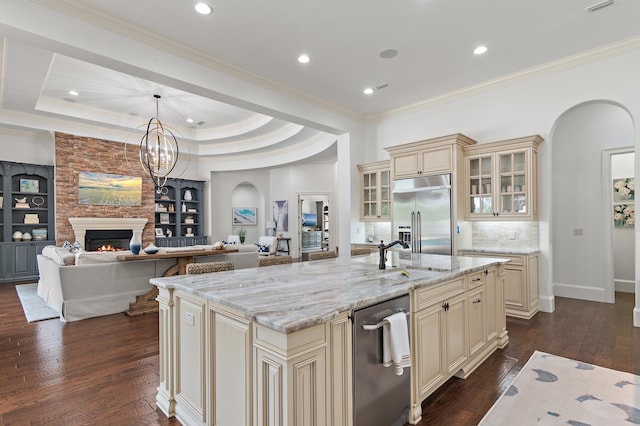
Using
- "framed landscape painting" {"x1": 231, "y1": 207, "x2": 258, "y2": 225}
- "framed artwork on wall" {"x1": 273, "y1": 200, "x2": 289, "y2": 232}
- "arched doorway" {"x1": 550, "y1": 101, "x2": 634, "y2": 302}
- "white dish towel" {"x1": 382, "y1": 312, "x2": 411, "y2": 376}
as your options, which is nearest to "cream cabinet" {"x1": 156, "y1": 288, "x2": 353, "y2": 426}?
"white dish towel" {"x1": 382, "y1": 312, "x2": 411, "y2": 376}

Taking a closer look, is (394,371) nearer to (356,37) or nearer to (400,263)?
(400,263)

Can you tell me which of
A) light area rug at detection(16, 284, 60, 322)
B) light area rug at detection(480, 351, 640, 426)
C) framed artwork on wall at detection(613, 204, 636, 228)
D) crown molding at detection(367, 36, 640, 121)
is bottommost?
light area rug at detection(16, 284, 60, 322)

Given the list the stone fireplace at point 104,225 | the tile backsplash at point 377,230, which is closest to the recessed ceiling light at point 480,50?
the tile backsplash at point 377,230

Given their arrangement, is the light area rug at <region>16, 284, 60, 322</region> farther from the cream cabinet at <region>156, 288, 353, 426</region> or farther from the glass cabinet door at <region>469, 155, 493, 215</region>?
the glass cabinet door at <region>469, 155, 493, 215</region>

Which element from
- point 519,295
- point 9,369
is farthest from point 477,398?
point 9,369

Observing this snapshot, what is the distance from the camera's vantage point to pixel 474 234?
527cm

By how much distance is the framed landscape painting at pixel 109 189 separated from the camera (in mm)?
7781

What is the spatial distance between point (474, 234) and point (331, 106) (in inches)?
132

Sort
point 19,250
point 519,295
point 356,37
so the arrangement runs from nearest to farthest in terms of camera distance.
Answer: point 356,37
point 519,295
point 19,250

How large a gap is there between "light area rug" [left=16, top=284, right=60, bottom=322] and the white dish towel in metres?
4.97

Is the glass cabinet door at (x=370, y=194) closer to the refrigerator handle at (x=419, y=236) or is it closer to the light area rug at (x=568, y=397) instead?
the refrigerator handle at (x=419, y=236)

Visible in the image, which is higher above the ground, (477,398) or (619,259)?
(619,259)

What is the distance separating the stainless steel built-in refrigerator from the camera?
4.90 metres

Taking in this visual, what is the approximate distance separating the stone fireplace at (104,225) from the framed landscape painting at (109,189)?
0.43 meters
